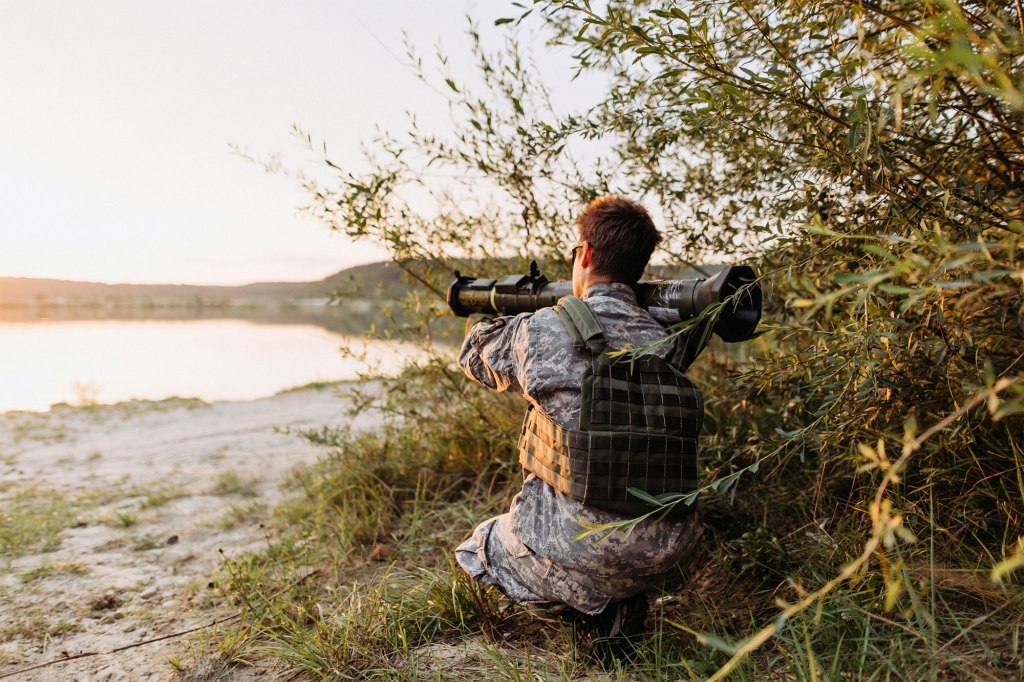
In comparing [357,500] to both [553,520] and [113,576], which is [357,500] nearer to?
[113,576]

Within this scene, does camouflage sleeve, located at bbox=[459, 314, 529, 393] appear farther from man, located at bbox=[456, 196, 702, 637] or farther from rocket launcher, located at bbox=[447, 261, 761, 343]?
rocket launcher, located at bbox=[447, 261, 761, 343]

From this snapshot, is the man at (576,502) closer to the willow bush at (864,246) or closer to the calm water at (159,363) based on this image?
the willow bush at (864,246)

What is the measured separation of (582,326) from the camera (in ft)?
6.40

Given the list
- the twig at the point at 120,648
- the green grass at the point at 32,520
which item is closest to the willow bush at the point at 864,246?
the twig at the point at 120,648

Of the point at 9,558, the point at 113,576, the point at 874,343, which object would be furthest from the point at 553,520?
the point at 9,558

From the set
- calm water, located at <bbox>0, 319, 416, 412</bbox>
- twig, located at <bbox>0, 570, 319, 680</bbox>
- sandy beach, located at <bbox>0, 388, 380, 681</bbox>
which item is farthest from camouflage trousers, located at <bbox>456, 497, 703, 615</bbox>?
calm water, located at <bbox>0, 319, 416, 412</bbox>

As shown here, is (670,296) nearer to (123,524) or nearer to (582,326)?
(582,326)

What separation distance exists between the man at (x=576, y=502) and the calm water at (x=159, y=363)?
1903 mm

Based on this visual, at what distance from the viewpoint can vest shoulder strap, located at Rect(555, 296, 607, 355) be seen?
76.4 inches

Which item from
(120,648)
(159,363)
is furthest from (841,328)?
(159,363)

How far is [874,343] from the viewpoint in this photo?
1749 millimetres

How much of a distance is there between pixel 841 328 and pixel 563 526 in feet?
3.44

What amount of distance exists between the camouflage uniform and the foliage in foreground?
0.75 ft

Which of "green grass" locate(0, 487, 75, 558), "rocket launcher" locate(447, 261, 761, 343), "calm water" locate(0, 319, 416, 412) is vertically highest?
"rocket launcher" locate(447, 261, 761, 343)
